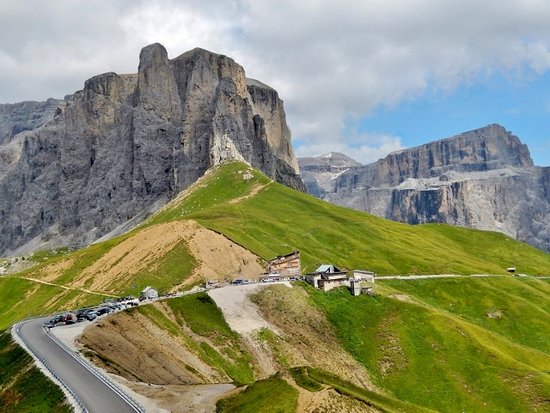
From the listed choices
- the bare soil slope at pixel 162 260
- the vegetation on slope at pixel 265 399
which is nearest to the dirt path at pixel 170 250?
the bare soil slope at pixel 162 260

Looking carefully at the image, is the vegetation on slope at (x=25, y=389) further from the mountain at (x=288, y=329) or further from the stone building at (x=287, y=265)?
the stone building at (x=287, y=265)

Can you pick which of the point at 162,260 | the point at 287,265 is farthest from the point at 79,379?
the point at 287,265

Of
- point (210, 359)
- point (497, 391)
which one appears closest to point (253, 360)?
point (210, 359)

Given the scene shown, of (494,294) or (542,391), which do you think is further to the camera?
(494,294)

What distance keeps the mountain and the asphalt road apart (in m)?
3.71

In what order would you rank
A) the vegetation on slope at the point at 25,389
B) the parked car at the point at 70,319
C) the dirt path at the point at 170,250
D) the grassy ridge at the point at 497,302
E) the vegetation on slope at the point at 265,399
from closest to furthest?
the vegetation on slope at the point at 265,399 < the vegetation on slope at the point at 25,389 < the parked car at the point at 70,319 < the grassy ridge at the point at 497,302 < the dirt path at the point at 170,250

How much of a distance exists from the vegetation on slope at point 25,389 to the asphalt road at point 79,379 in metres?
1.61

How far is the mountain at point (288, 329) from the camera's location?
7231 cm

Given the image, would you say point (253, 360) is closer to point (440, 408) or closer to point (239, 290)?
point (239, 290)

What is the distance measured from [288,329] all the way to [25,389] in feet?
161

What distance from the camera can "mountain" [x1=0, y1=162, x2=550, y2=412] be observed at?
237ft

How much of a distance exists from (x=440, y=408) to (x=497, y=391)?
1035 centimetres

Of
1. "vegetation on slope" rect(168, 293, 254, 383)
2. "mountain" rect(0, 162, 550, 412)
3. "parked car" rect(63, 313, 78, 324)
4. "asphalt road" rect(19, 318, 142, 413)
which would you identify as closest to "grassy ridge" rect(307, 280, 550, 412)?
Answer: "mountain" rect(0, 162, 550, 412)

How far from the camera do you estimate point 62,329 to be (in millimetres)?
85062
